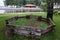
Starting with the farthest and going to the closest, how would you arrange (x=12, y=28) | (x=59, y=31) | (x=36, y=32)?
1. (x=59, y=31)
2. (x=12, y=28)
3. (x=36, y=32)

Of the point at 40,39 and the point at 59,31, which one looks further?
the point at 59,31

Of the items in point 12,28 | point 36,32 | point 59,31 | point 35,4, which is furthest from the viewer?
point 35,4

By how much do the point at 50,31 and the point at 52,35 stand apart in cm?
21

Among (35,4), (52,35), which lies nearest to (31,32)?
(52,35)

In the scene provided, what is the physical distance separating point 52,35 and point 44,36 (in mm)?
476

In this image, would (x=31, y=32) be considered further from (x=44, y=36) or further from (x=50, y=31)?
(x=50, y=31)

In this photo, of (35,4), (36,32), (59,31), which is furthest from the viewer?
(35,4)

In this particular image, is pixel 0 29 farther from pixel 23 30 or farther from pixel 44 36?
pixel 44 36

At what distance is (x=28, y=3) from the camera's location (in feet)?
63.6

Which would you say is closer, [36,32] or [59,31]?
[36,32]

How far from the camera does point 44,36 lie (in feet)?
18.8

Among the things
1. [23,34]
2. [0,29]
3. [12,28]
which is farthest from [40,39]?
[0,29]

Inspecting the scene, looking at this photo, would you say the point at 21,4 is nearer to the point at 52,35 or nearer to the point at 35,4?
the point at 35,4

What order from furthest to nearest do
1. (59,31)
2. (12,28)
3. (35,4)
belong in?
(35,4) < (59,31) < (12,28)
